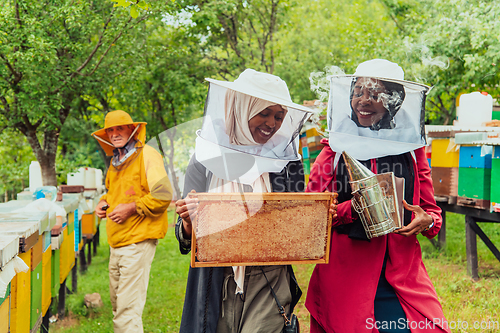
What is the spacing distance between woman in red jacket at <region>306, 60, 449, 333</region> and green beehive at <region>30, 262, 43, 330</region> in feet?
5.95

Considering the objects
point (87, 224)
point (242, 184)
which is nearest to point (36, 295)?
point (242, 184)

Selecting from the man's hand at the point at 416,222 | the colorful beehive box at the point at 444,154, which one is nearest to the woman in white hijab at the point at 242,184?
Answer: the man's hand at the point at 416,222

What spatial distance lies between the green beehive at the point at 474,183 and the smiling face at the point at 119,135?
389 centimetres

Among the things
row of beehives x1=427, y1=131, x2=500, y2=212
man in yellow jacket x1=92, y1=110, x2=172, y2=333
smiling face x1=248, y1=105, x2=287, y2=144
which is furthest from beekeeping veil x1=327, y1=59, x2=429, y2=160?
row of beehives x1=427, y1=131, x2=500, y2=212

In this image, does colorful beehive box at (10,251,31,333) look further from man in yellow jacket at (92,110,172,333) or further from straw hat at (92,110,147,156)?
straw hat at (92,110,147,156)

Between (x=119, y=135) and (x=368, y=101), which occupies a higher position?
(x=368, y=101)

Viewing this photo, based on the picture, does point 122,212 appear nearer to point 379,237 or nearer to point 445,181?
point 379,237

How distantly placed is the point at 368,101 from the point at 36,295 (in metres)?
2.50

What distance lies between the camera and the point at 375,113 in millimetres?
2361

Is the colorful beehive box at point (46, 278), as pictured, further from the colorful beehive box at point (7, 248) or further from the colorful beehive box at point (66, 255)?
the colorful beehive box at point (7, 248)

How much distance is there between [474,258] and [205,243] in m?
5.13

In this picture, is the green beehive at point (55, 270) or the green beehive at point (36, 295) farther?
Answer: the green beehive at point (55, 270)

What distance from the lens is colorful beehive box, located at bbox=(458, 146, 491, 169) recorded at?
191 inches

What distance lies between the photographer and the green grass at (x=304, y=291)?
458 centimetres
